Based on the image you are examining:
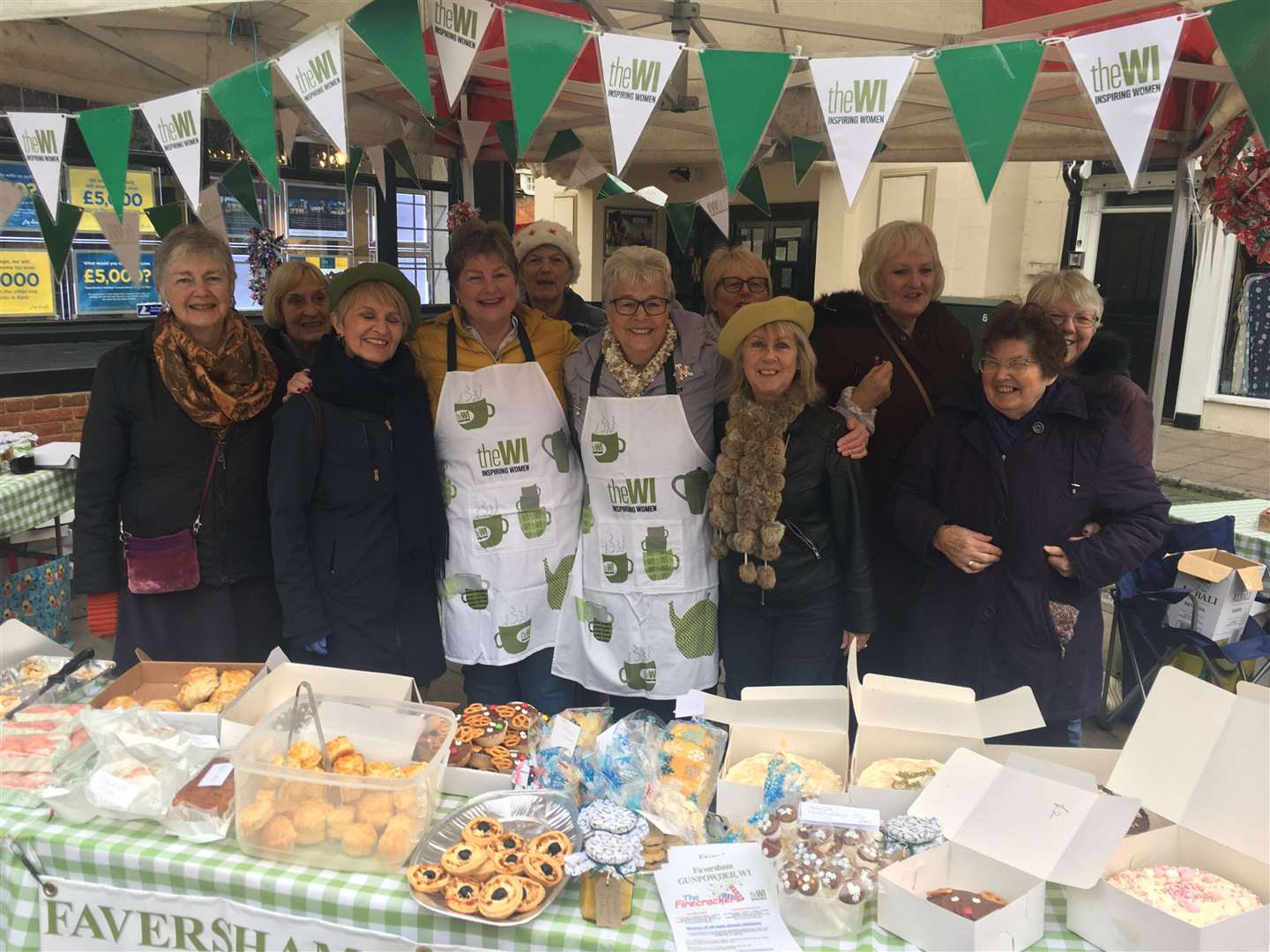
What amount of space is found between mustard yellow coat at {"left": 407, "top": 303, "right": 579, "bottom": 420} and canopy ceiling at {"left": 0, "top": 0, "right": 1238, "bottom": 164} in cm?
101

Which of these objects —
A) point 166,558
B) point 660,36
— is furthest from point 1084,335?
point 166,558

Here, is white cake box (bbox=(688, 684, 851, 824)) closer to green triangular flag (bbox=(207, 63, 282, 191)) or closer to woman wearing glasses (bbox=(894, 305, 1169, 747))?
woman wearing glasses (bbox=(894, 305, 1169, 747))

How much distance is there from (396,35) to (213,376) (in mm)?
1104

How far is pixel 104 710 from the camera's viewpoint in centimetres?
192

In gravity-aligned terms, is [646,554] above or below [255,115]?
below

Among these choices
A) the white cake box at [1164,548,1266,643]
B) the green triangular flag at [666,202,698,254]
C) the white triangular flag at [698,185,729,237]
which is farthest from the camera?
the green triangular flag at [666,202,698,254]

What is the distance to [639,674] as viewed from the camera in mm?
2920

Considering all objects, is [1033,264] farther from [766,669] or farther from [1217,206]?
[766,669]

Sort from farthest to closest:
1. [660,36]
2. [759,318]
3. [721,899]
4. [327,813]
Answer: [660,36], [759,318], [327,813], [721,899]

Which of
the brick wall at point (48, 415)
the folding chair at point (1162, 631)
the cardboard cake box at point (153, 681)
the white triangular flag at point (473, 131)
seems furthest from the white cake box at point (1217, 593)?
the brick wall at point (48, 415)

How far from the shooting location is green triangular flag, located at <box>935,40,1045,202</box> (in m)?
2.20

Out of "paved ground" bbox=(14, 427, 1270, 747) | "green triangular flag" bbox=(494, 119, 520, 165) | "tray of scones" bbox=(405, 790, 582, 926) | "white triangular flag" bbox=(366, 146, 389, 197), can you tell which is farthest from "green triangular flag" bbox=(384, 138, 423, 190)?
"tray of scones" bbox=(405, 790, 582, 926)

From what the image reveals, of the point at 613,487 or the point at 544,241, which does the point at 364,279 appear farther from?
the point at 544,241

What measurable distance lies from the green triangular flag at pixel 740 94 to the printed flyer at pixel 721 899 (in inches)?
63.7
